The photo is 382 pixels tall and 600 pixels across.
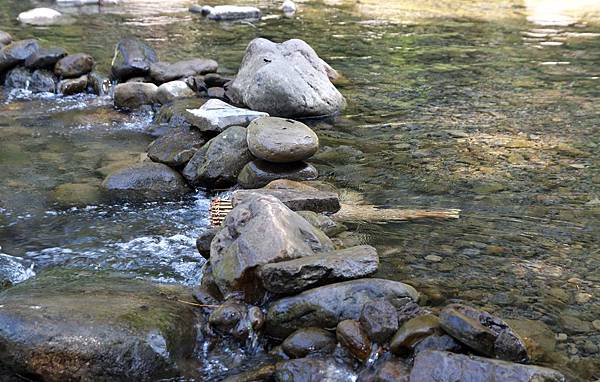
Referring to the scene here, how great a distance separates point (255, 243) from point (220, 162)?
92.8 inches

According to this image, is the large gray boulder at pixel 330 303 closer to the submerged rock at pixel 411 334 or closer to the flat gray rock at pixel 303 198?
the submerged rock at pixel 411 334

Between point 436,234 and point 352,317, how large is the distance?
1.56m

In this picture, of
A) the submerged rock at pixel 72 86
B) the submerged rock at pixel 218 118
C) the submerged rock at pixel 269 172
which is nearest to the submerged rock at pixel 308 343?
the submerged rock at pixel 269 172

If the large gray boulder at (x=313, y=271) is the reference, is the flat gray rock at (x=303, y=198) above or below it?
below

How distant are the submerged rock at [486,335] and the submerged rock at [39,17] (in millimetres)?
15138

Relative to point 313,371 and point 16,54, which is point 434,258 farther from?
point 16,54

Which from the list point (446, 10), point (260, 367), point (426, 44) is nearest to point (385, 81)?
point (426, 44)

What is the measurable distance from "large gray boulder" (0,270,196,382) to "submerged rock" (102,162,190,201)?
221cm

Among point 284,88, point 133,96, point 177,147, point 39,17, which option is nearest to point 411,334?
point 177,147

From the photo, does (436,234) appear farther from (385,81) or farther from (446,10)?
(446,10)

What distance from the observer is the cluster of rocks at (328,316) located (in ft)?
11.4

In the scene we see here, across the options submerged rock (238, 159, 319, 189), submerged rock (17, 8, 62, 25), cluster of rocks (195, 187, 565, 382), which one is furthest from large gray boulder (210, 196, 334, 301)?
submerged rock (17, 8, 62, 25)

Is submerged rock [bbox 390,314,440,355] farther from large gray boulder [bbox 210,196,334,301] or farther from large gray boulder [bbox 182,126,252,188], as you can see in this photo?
large gray boulder [bbox 182,126,252,188]

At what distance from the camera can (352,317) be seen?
3875 mm
